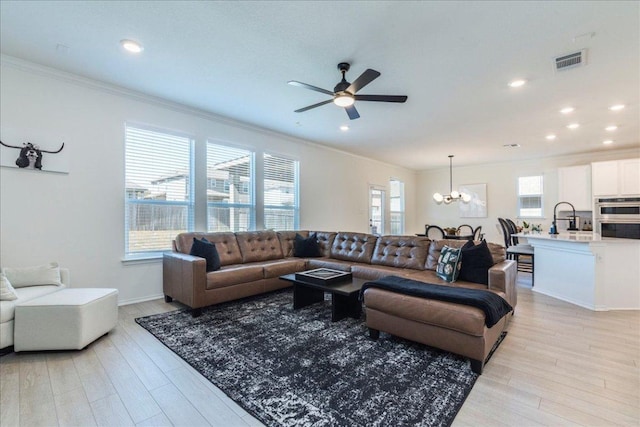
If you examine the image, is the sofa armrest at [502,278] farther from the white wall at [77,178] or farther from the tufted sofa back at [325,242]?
the white wall at [77,178]

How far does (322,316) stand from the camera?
340 centimetres

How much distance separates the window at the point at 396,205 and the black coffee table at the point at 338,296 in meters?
5.89

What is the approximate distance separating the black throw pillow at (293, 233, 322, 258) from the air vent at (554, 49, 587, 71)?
13.0ft

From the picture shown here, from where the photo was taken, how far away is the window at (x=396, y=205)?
30.1 ft

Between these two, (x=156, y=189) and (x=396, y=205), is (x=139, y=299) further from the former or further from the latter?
(x=396, y=205)

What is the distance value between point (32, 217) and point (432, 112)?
5327 mm

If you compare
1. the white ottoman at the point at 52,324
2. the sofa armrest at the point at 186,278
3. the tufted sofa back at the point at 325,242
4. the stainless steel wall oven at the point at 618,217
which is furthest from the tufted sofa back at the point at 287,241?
the stainless steel wall oven at the point at 618,217

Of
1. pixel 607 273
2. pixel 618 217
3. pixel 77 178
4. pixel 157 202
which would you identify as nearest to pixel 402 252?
pixel 607 273

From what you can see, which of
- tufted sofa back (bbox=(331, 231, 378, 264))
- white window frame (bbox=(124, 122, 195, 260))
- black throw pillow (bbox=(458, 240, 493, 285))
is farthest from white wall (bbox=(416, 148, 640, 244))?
white window frame (bbox=(124, 122, 195, 260))

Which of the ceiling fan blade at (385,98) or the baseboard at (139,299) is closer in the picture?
the ceiling fan blade at (385,98)

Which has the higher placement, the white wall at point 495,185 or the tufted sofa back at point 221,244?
the white wall at point 495,185

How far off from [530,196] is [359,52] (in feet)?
24.6

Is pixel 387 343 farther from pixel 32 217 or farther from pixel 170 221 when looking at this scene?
pixel 32 217

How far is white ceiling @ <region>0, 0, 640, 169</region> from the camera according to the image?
2266 mm
